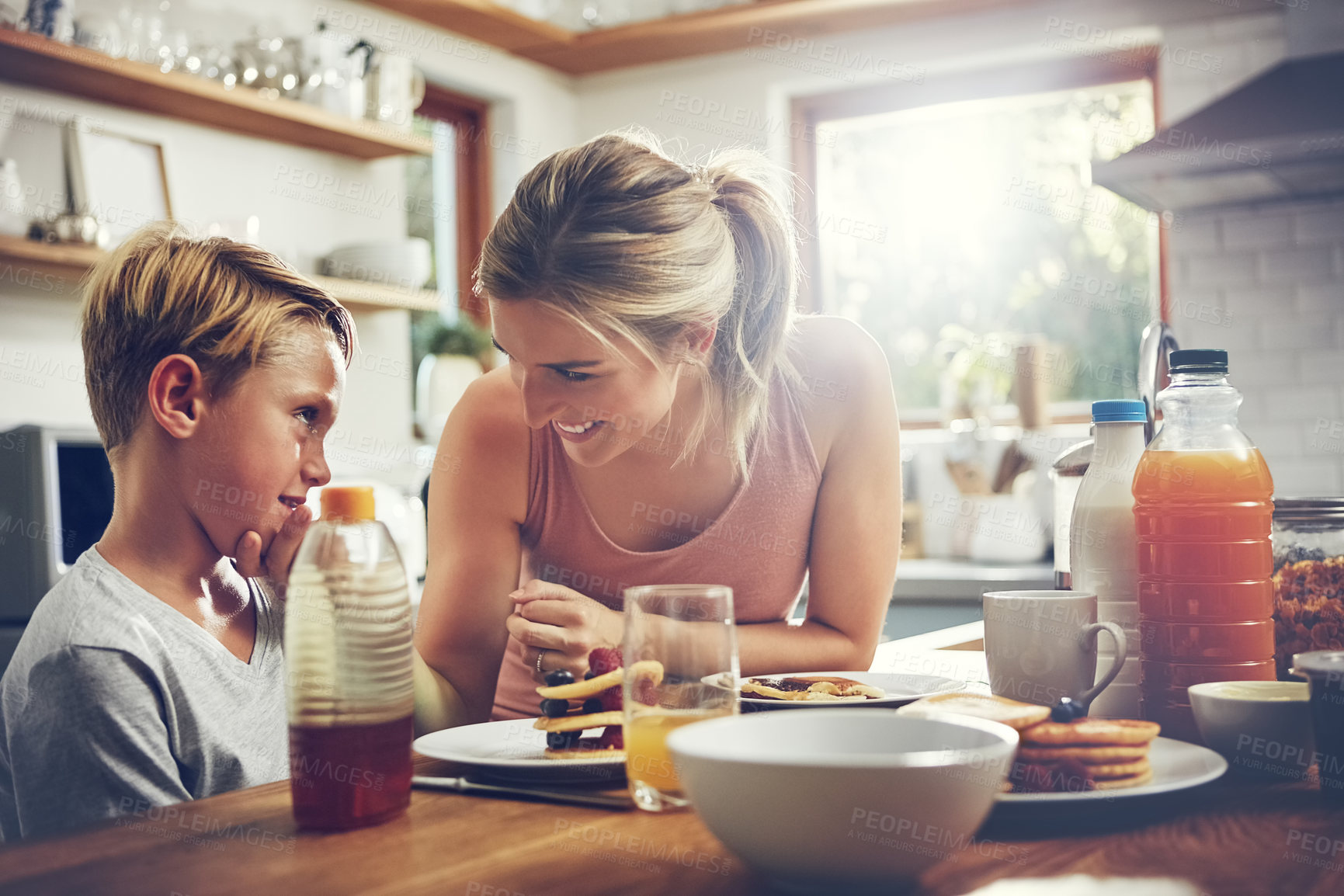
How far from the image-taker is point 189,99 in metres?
2.79

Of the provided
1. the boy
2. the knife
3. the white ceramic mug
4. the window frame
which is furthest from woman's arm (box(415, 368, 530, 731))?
the window frame

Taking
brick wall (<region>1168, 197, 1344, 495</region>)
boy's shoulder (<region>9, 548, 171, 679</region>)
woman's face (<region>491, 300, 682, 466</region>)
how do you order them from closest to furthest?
boy's shoulder (<region>9, 548, 171, 679</region>) < woman's face (<region>491, 300, 682, 466</region>) < brick wall (<region>1168, 197, 1344, 495</region>)

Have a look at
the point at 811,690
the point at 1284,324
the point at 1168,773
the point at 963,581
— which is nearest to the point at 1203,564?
the point at 1168,773

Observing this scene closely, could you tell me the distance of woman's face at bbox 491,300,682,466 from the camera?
1197 millimetres

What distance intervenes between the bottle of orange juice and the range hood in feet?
7.28

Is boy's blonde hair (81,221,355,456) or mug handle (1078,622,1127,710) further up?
boy's blonde hair (81,221,355,456)

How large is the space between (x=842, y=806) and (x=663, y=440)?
0.95m

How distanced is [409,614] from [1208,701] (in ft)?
1.73

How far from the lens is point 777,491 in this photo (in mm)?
1434

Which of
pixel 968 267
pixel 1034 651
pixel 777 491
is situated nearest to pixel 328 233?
pixel 968 267

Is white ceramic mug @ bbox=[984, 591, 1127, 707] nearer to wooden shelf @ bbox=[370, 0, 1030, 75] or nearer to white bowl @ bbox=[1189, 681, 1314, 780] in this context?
white bowl @ bbox=[1189, 681, 1314, 780]

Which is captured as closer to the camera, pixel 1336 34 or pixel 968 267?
pixel 1336 34

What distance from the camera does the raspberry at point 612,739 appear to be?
84 cm

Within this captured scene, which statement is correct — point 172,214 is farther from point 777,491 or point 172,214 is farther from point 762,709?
point 762,709
